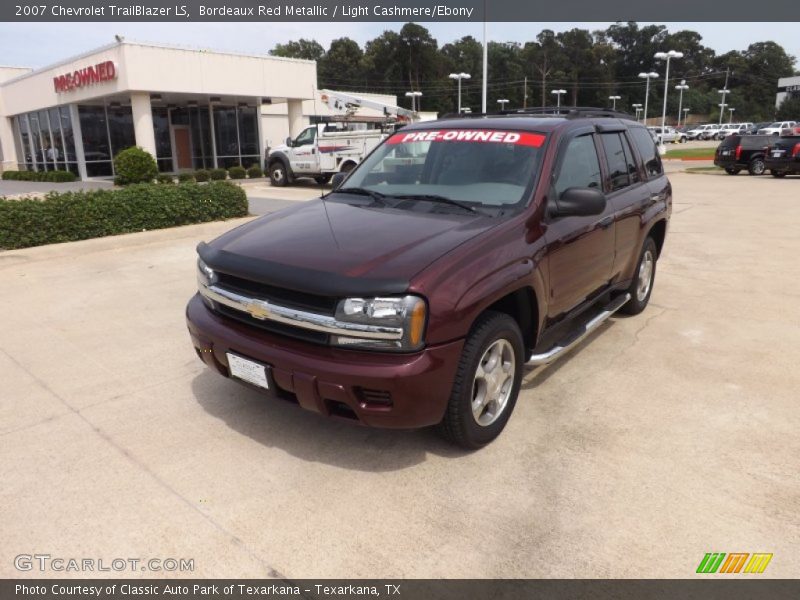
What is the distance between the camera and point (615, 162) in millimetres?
4949

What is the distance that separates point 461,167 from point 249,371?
1.99m

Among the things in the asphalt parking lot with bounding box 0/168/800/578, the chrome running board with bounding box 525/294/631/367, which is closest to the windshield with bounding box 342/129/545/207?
the chrome running board with bounding box 525/294/631/367

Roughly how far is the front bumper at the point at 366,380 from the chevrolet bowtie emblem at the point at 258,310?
14 centimetres

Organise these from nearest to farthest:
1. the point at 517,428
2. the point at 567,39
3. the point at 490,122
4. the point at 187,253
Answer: the point at 517,428 → the point at 490,122 → the point at 187,253 → the point at 567,39

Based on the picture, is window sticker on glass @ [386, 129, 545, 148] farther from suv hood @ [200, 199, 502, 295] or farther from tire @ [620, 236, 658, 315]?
tire @ [620, 236, 658, 315]

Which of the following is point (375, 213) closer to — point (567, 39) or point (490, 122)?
point (490, 122)

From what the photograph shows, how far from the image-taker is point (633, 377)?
4512 millimetres

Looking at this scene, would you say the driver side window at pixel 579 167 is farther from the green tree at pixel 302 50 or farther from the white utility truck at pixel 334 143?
the green tree at pixel 302 50

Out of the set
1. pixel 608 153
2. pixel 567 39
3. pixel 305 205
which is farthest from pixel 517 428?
pixel 567 39

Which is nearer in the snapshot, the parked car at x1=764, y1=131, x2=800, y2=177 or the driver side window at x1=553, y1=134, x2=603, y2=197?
the driver side window at x1=553, y1=134, x2=603, y2=197

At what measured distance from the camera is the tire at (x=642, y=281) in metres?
5.66

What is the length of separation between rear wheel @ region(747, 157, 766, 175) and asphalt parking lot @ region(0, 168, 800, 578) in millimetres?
21542

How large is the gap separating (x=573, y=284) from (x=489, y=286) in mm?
1227

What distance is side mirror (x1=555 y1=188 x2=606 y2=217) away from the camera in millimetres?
3686
